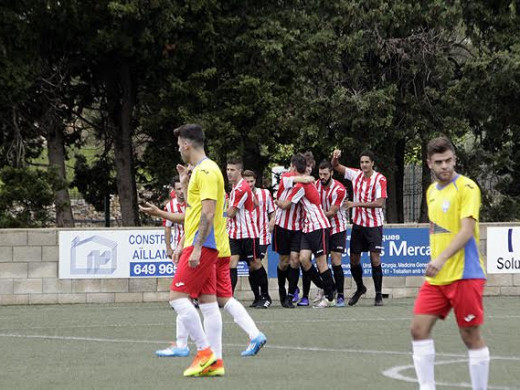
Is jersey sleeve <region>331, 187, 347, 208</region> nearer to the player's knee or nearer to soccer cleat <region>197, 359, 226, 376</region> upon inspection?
soccer cleat <region>197, 359, 226, 376</region>

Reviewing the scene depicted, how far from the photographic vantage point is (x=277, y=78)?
3366 centimetres

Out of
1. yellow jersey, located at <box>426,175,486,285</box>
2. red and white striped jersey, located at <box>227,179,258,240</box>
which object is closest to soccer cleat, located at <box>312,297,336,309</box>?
red and white striped jersey, located at <box>227,179,258,240</box>

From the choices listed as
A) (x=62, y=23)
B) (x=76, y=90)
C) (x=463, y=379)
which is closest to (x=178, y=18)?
(x=62, y=23)

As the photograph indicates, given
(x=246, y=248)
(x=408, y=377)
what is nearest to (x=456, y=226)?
(x=408, y=377)

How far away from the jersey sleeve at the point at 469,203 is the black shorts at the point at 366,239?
9.67m

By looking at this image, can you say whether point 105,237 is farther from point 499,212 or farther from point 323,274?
point 499,212

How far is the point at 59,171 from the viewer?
105ft

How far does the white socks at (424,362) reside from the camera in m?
7.59

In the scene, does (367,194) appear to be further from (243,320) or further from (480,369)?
(480,369)

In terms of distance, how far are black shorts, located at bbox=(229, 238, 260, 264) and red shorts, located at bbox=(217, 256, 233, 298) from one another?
19.3 ft

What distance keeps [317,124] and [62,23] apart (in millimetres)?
8616

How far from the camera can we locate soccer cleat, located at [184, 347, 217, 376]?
375 inches

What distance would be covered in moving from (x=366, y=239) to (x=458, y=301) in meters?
9.81

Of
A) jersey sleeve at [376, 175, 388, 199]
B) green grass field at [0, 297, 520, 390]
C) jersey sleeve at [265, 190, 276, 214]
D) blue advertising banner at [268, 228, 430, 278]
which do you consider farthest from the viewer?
blue advertising banner at [268, 228, 430, 278]
